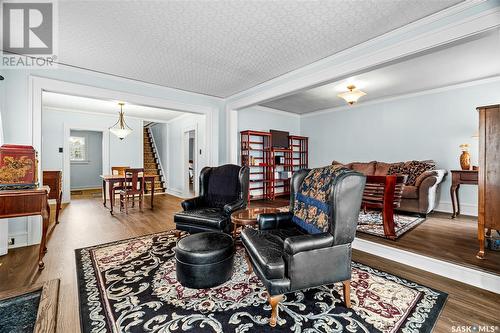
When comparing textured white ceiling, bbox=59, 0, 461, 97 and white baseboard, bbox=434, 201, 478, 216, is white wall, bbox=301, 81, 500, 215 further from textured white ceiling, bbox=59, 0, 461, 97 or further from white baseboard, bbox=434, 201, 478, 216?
textured white ceiling, bbox=59, 0, 461, 97

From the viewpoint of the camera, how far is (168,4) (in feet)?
6.52

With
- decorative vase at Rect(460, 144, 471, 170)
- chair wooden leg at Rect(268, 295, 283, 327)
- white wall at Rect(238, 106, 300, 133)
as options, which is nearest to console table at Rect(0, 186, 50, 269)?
chair wooden leg at Rect(268, 295, 283, 327)

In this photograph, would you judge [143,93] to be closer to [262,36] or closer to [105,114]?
[262,36]

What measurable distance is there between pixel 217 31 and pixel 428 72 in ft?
12.2

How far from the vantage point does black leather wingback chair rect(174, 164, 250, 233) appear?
2809 mm

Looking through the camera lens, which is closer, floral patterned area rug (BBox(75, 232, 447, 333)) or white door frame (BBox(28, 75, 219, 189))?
floral patterned area rug (BBox(75, 232, 447, 333))

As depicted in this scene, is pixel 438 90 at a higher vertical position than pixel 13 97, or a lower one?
higher

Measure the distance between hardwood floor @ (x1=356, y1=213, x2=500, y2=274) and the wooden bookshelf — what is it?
132 inches

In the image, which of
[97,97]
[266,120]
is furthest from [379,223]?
[97,97]

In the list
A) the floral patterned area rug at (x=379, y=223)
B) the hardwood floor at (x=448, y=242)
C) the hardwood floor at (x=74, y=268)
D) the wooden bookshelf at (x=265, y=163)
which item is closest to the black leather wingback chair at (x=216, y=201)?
the hardwood floor at (x=74, y=268)

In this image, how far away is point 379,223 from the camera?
384 centimetres

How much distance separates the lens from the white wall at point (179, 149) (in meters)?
6.20

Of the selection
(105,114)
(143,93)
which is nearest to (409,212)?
(143,93)

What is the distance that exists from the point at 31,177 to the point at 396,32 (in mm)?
4301
